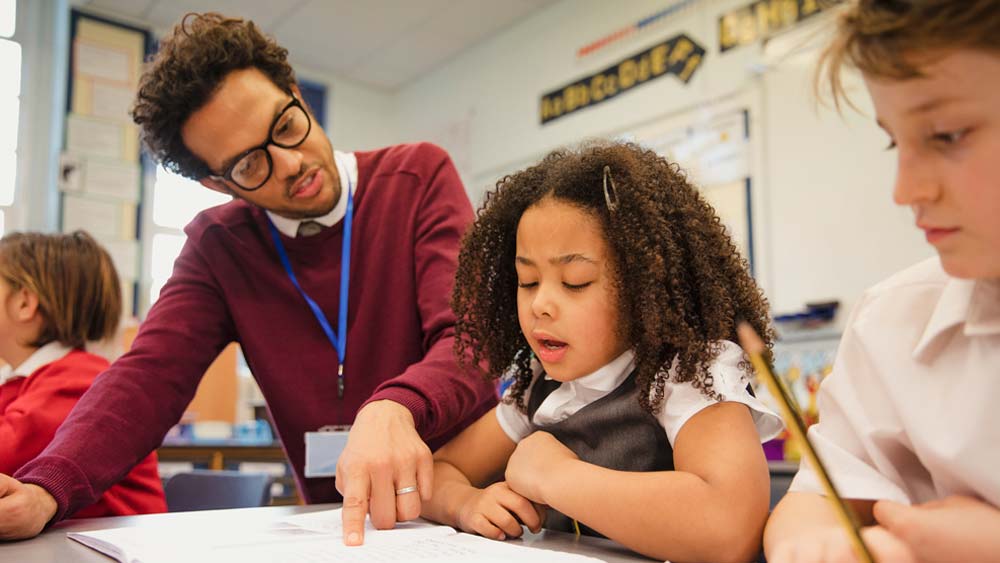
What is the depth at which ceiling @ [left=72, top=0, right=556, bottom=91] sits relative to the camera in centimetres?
488

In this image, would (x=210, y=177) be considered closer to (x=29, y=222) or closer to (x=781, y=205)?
(x=781, y=205)

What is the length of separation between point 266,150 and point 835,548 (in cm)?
101

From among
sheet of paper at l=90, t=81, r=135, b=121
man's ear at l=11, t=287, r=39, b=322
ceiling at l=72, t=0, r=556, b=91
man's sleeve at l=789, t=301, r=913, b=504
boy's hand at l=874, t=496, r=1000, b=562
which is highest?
ceiling at l=72, t=0, r=556, b=91

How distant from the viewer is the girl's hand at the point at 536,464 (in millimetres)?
882

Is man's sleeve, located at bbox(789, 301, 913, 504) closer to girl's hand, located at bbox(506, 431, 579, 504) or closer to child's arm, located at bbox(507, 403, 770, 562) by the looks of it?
child's arm, located at bbox(507, 403, 770, 562)

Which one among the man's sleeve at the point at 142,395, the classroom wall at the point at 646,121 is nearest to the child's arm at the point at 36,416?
the man's sleeve at the point at 142,395

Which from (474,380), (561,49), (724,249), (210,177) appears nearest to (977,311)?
(724,249)

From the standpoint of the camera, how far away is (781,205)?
135 inches

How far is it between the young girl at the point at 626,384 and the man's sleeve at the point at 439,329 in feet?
0.21

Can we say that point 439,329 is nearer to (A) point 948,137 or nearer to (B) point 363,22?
(A) point 948,137

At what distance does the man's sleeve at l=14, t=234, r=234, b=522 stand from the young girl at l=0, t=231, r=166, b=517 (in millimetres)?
341

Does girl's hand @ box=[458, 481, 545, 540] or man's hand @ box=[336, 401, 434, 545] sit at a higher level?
man's hand @ box=[336, 401, 434, 545]

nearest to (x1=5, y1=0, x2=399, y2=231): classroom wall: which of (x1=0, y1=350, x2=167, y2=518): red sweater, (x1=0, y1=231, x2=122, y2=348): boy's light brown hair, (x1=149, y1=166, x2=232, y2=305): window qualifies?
(x1=149, y1=166, x2=232, y2=305): window

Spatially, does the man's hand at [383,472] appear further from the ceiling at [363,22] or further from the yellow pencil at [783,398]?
the ceiling at [363,22]
